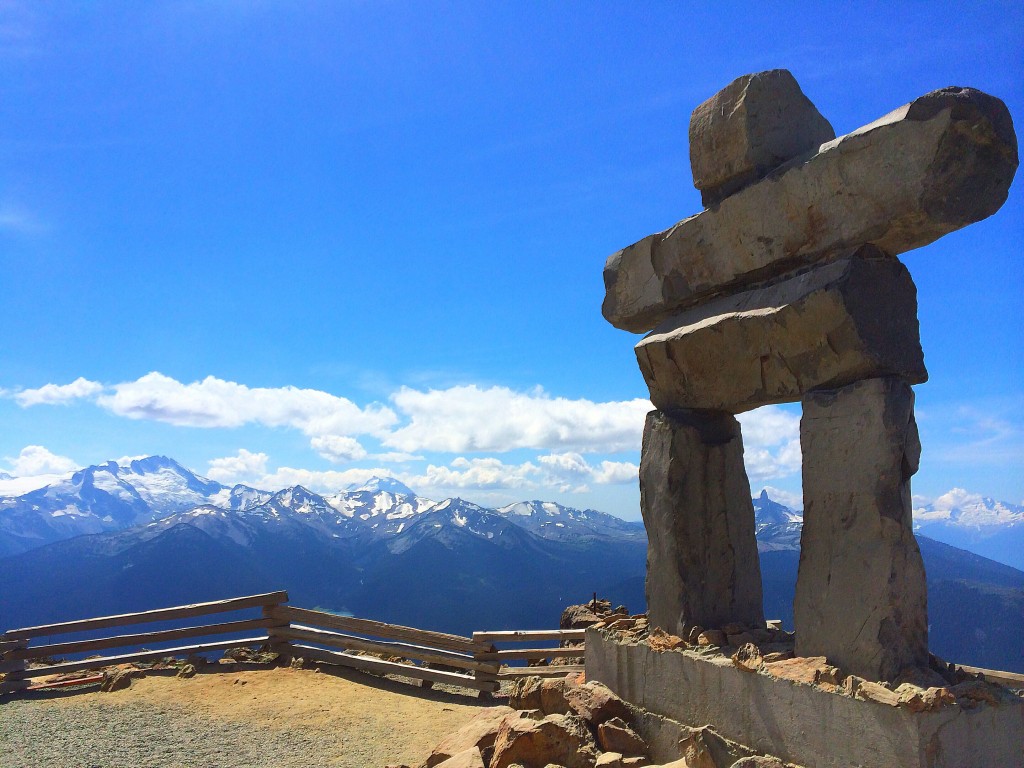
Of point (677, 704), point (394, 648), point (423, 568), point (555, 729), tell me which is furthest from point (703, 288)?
point (423, 568)

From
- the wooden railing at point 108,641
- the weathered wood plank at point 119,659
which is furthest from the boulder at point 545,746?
the weathered wood plank at point 119,659

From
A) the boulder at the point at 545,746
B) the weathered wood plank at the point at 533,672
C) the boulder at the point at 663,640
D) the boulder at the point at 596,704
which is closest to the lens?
the boulder at the point at 545,746

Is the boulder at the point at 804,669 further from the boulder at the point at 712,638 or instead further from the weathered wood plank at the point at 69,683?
the weathered wood plank at the point at 69,683

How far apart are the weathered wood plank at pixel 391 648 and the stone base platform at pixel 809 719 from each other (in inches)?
199

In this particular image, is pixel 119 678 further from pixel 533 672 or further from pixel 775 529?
pixel 775 529

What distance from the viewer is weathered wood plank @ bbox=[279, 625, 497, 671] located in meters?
10.0

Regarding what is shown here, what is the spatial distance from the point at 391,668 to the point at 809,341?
8034mm

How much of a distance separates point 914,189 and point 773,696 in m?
3.25

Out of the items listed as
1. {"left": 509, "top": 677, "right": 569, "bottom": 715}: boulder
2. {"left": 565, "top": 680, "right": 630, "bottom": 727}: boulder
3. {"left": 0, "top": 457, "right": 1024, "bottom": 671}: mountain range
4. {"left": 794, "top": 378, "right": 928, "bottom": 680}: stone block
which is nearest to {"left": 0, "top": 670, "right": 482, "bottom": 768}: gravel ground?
{"left": 509, "top": 677, "right": 569, "bottom": 715}: boulder

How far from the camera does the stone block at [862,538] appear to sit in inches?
164

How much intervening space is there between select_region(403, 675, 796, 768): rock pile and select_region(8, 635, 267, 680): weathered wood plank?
629 cm

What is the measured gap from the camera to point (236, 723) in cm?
798

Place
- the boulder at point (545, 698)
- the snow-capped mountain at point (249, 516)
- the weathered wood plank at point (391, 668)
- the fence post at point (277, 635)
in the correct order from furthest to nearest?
1. the snow-capped mountain at point (249, 516)
2. the fence post at point (277, 635)
3. the weathered wood plank at point (391, 668)
4. the boulder at point (545, 698)

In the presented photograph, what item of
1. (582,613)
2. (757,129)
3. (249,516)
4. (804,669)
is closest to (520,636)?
(582,613)
